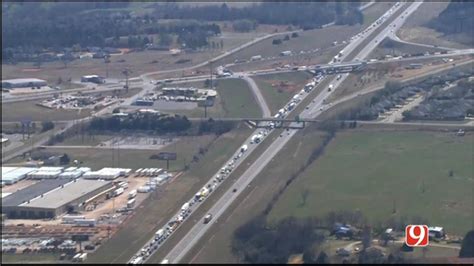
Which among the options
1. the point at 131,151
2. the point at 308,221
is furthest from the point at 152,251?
the point at 131,151

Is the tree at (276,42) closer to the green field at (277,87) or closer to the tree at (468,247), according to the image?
the green field at (277,87)

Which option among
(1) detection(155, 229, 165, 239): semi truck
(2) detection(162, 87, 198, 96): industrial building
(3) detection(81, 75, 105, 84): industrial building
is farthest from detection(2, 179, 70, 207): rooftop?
(3) detection(81, 75, 105, 84): industrial building

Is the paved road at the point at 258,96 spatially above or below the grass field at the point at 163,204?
below

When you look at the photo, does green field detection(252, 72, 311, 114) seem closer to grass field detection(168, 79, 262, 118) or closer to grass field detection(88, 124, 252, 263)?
grass field detection(168, 79, 262, 118)

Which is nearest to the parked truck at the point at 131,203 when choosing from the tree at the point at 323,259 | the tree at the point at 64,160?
the tree at the point at 64,160

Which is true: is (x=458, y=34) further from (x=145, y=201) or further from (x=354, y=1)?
(x=145, y=201)
